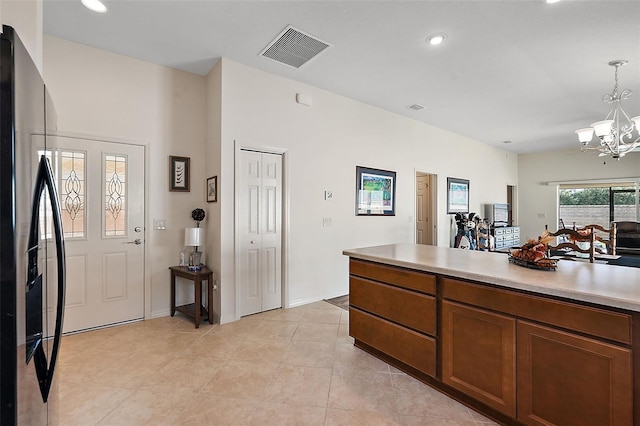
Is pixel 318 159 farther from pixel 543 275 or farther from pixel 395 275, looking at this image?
pixel 543 275

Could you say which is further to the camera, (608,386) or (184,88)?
(184,88)

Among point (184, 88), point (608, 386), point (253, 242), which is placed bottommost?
point (608, 386)

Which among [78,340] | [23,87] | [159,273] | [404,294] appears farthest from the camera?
[159,273]

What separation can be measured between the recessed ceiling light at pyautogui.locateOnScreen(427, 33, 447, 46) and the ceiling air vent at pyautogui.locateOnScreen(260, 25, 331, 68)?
100 cm

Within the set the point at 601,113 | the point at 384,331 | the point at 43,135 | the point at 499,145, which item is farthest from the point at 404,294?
the point at 499,145

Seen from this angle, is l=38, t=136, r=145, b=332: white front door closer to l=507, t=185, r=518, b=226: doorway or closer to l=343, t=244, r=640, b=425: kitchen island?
l=343, t=244, r=640, b=425: kitchen island

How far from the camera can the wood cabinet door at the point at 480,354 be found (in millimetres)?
1628

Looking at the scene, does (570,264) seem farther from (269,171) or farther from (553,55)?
(269,171)

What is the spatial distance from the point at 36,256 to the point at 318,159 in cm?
337

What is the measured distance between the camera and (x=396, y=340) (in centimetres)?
227

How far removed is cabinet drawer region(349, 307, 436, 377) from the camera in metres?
2.05

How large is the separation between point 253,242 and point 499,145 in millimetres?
6994

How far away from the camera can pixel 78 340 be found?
9.23ft

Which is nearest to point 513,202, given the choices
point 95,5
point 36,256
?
point 95,5
